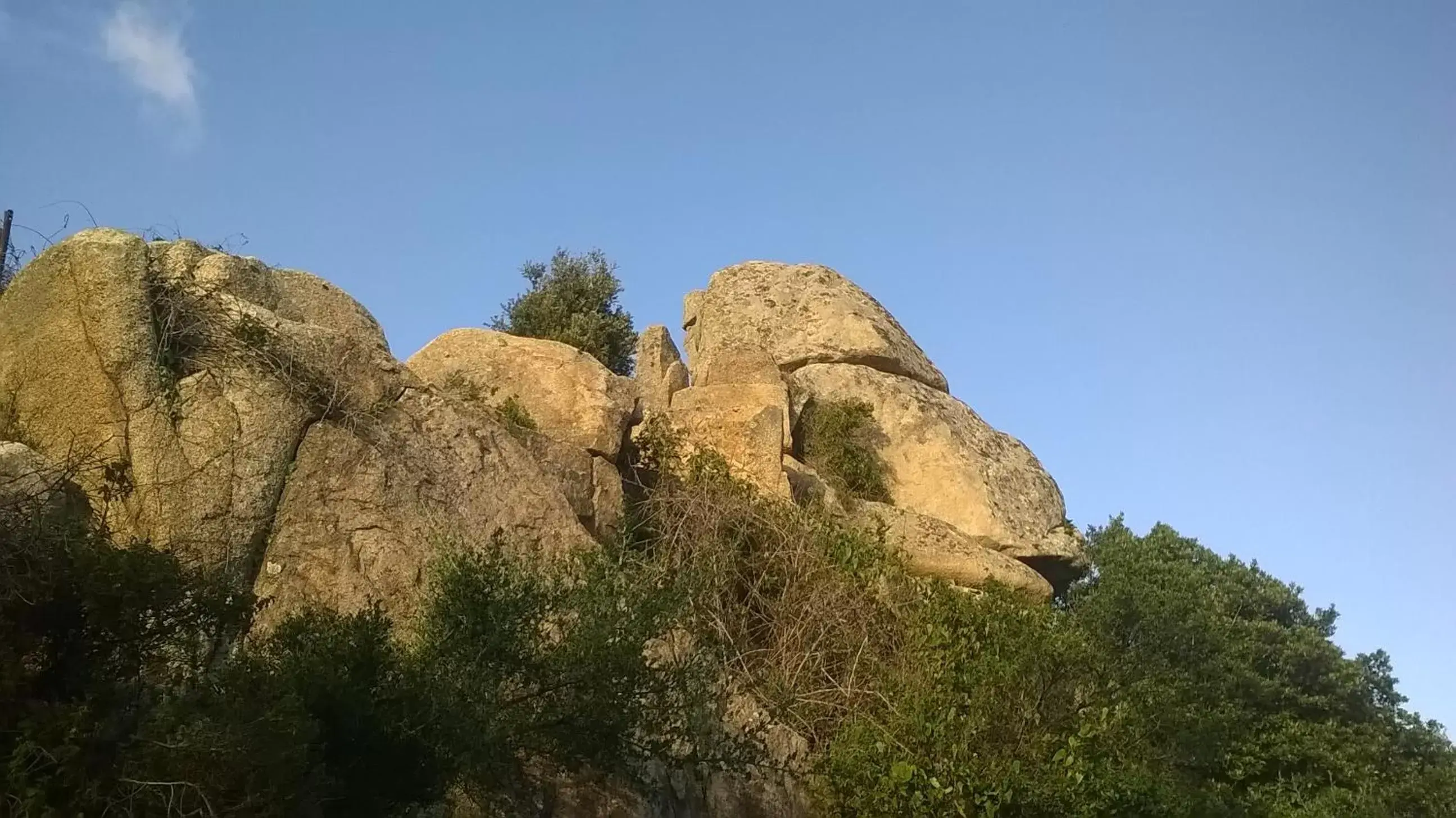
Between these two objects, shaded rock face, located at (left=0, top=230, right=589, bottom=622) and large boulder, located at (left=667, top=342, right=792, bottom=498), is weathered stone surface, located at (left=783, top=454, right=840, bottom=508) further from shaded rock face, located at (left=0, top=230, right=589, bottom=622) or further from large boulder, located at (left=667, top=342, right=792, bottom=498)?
shaded rock face, located at (left=0, top=230, right=589, bottom=622)

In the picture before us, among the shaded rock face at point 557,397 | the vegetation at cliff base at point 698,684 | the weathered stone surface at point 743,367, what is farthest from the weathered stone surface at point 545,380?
the weathered stone surface at point 743,367

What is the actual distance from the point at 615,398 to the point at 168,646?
10047mm

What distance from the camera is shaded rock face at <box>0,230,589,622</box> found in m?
14.1

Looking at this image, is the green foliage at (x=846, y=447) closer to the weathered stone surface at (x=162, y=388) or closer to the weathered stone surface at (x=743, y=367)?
the weathered stone surface at (x=743, y=367)

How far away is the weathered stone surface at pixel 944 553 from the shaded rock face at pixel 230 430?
6692 millimetres

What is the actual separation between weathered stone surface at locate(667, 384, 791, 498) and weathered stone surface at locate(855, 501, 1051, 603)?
6.31 feet

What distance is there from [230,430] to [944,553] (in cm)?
1145

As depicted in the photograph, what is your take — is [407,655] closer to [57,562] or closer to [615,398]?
[57,562]

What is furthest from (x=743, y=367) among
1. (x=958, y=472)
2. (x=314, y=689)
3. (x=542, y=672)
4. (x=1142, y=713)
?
(x=314, y=689)

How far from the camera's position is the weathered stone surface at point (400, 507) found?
14.5 meters

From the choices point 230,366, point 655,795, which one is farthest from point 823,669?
point 230,366

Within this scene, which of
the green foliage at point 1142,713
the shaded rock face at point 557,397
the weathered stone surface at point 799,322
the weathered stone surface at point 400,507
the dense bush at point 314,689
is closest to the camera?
the dense bush at point 314,689

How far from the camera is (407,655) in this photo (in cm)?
1233

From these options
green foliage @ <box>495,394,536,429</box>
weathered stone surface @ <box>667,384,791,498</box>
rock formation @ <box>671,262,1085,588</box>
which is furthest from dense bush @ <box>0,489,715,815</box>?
rock formation @ <box>671,262,1085,588</box>
